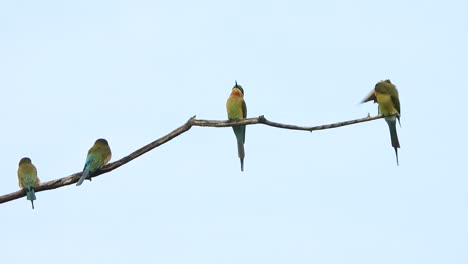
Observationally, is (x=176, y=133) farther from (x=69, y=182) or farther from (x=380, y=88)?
(x=380, y=88)

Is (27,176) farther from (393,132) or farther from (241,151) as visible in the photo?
(393,132)

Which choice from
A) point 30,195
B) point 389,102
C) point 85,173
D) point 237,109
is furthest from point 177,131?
point 237,109

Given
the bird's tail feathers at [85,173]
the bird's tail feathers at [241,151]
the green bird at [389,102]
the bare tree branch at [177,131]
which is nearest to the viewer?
the bare tree branch at [177,131]

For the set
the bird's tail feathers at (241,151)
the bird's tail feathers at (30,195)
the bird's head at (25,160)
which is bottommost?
the bird's tail feathers at (30,195)

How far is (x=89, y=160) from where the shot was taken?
25.8ft

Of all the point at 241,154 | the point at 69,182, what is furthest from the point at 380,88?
the point at 69,182

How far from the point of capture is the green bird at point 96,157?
7340 mm

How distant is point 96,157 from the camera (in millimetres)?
8070

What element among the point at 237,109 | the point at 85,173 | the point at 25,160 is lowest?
the point at 85,173

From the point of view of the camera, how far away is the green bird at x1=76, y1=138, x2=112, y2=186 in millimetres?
7340

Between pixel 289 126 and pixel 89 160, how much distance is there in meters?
2.15

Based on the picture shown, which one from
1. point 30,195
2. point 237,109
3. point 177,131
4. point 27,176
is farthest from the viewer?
point 237,109

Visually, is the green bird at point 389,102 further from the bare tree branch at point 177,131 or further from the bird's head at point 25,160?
the bird's head at point 25,160

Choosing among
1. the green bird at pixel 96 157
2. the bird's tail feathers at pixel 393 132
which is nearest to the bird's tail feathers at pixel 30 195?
the green bird at pixel 96 157
